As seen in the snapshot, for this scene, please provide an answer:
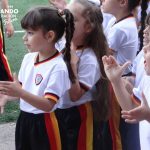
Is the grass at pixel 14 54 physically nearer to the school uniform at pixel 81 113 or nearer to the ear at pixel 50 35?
the school uniform at pixel 81 113

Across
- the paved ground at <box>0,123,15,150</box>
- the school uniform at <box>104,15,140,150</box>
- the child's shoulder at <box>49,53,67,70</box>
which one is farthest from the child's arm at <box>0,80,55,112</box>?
the paved ground at <box>0,123,15,150</box>

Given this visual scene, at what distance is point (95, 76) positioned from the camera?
232 centimetres

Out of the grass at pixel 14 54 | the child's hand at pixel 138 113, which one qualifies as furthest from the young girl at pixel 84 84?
the grass at pixel 14 54

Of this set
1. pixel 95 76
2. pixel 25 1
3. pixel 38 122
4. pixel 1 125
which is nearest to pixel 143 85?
pixel 95 76

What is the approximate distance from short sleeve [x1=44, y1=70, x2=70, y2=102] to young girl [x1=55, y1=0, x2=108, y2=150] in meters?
0.13

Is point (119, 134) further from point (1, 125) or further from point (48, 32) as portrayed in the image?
point (1, 125)

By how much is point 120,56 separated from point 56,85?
1.98 ft

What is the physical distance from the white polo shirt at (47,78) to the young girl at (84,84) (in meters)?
0.12

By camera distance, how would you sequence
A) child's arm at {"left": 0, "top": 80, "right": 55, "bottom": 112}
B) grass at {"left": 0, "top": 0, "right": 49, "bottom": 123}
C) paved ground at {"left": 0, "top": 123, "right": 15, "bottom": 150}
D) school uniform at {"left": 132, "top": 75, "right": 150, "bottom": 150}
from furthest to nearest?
grass at {"left": 0, "top": 0, "right": 49, "bottom": 123} → paved ground at {"left": 0, "top": 123, "right": 15, "bottom": 150} → child's arm at {"left": 0, "top": 80, "right": 55, "bottom": 112} → school uniform at {"left": 132, "top": 75, "right": 150, "bottom": 150}

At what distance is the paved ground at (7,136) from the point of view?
3.58 meters

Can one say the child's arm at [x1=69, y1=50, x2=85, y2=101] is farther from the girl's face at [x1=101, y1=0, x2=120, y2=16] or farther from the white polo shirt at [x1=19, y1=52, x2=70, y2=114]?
the girl's face at [x1=101, y1=0, x2=120, y2=16]

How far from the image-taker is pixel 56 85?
208 cm

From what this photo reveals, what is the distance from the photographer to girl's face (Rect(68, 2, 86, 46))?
7.57 feet

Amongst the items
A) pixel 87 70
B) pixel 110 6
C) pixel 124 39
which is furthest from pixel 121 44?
pixel 87 70
